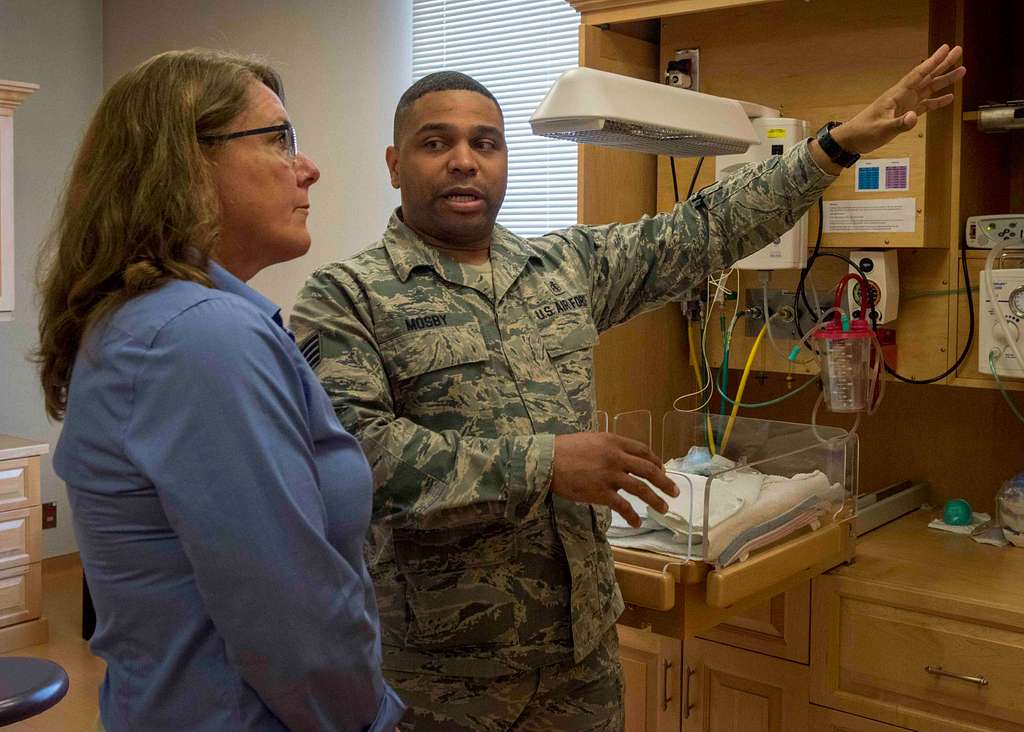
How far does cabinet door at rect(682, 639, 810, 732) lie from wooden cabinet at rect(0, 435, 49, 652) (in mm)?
2577

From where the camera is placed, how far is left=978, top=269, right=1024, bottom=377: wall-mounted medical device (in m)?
2.14

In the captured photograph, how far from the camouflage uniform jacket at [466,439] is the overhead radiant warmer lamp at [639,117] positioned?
213mm

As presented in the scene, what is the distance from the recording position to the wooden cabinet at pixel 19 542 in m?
3.78

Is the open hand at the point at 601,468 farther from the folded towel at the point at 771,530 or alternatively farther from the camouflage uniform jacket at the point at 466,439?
the folded towel at the point at 771,530

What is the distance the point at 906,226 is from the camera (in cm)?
221

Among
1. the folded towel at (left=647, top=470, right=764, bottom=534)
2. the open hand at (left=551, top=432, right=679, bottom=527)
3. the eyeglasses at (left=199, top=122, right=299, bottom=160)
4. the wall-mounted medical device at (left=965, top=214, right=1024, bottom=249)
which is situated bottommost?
the folded towel at (left=647, top=470, right=764, bottom=534)

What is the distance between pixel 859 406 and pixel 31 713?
1.69m

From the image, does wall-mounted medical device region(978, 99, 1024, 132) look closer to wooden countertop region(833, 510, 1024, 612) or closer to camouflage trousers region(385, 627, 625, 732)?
wooden countertop region(833, 510, 1024, 612)

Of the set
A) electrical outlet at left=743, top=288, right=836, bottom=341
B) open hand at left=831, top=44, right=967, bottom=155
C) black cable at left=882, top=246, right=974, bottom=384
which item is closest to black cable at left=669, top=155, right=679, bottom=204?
electrical outlet at left=743, top=288, right=836, bottom=341

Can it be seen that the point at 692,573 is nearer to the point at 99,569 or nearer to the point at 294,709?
the point at 294,709

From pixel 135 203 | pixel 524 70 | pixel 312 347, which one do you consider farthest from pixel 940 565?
pixel 524 70

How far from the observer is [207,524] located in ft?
3.08

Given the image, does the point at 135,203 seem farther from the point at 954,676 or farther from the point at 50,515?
the point at 50,515

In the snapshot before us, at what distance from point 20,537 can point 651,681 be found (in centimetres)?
255
